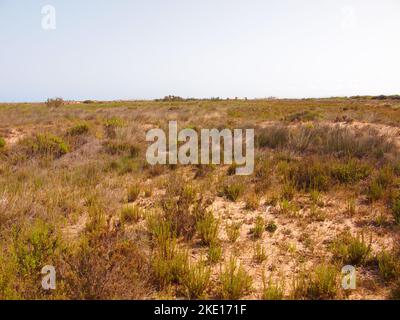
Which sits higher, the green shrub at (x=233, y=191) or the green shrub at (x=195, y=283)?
the green shrub at (x=233, y=191)

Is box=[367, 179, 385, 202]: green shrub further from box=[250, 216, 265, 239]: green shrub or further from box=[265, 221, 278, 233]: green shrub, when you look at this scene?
box=[250, 216, 265, 239]: green shrub

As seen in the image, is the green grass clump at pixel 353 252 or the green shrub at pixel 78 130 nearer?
the green grass clump at pixel 353 252

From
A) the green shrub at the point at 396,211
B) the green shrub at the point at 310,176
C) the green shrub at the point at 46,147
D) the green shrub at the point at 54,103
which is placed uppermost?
the green shrub at the point at 54,103

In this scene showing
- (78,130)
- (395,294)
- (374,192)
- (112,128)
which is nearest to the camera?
(395,294)

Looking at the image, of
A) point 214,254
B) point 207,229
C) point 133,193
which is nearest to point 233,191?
point 207,229

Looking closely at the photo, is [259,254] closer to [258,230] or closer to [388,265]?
[258,230]

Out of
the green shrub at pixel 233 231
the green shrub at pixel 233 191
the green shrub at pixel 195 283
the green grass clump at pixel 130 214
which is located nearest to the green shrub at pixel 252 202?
the green shrub at pixel 233 191

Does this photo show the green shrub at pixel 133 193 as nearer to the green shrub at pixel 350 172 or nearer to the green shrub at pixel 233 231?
the green shrub at pixel 233 231

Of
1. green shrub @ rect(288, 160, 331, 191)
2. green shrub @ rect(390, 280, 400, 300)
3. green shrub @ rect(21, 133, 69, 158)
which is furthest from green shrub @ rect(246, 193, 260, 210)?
green shrub @ rect(21, 133, 69, 158)

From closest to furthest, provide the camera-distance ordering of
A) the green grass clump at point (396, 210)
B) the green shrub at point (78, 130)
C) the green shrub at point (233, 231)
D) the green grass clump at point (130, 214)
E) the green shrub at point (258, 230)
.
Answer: the green shrub at point (233, 231) < the green shrub at point (258, 230) < the green grass clump at point (396, 210) < the green grass clump at point (130, 214) < the green shrub at point (78, 130)

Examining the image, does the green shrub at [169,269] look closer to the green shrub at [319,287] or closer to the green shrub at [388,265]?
the green shrub at [319,287]

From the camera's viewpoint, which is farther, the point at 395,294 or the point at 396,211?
the point at 396,211

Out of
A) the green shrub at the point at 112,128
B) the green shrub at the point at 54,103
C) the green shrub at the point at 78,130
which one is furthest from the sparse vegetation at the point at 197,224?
the green shrub at the point at 54,103

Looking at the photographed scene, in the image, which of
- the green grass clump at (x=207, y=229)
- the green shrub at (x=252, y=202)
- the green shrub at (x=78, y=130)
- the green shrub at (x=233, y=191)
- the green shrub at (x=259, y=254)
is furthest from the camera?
the green shrub at (x=78, y=130)
